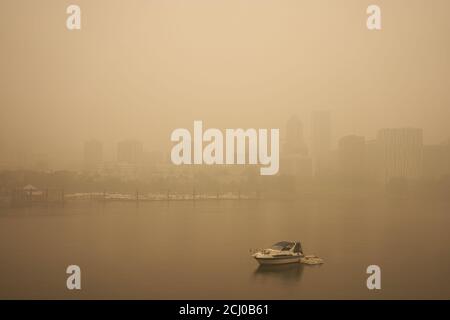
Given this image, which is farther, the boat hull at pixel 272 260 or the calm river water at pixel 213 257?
the boat hull at pixel 272 260

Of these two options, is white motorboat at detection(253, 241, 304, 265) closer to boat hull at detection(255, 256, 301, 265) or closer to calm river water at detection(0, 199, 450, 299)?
boat hull at detection(255, 256, 301, 265)

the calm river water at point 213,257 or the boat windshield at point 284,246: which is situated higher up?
the boat windshield at point 284,246

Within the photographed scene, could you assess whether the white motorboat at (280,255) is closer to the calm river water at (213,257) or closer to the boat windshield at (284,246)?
the boat windshield at (284,246)

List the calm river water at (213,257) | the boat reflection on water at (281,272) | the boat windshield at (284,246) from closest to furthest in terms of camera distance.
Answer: the calm river water at (213,257), the boat reflection on water at (281,272), the boat windshield at (284,246)

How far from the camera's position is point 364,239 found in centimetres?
1326

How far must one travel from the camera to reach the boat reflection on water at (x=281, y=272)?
8289 mm

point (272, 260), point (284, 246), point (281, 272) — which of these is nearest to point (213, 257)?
point (284, 246)

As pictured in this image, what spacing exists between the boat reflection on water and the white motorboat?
3.2 inches

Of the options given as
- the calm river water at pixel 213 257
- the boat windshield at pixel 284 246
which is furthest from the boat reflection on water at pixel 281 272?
the boat windshield at pixel 284 246

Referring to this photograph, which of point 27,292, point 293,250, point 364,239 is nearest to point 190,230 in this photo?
point 364,239

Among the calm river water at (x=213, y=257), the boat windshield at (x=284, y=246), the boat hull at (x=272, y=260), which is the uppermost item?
the boat windshield at (x=284, y=246)

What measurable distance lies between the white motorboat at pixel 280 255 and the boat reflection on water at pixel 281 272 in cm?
8

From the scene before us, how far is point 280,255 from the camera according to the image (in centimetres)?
890
